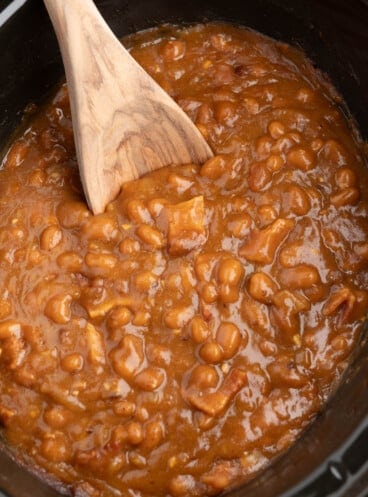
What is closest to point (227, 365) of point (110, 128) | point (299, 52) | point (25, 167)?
point (110, 128)

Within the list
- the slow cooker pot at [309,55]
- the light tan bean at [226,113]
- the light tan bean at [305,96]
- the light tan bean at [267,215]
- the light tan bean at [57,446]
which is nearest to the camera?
the slow cooker pot at [309,55]

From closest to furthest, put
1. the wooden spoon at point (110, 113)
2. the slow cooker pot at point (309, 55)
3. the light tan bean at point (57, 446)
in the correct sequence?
1. the slow cooker pot at point (309, 55)
2. the wooden spoon at point (110, 113)
3. the light tan bean at point (57, 446)

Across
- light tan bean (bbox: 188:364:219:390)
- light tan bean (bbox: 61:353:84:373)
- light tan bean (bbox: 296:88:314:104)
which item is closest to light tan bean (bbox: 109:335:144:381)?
light tan bean (bbox: 61:353:84:373)

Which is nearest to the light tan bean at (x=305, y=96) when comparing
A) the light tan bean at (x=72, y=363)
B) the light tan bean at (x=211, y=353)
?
the light tan bean at (x=211, y=353)

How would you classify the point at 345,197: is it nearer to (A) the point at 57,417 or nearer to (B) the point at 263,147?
(B) the point at 263,147

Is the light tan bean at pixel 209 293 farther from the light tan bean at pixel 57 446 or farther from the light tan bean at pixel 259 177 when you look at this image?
the light tan bean at pixel 57 446

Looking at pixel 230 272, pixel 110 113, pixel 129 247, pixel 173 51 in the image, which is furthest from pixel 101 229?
pixel 173 51

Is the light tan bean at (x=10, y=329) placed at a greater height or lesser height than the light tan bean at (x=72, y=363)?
greater

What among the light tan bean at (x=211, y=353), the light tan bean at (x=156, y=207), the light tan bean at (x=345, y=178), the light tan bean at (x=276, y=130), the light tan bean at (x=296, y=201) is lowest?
the light tan bean at (x=211, y=353)

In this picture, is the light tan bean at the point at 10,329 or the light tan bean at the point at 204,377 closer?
the light tan bean at the point at 204,377
